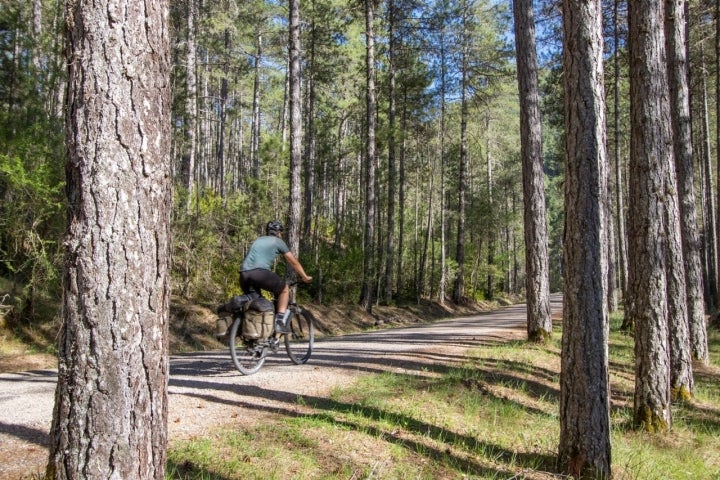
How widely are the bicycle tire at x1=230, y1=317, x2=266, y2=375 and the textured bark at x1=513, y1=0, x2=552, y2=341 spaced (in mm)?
5495

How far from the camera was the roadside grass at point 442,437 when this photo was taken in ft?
12.9

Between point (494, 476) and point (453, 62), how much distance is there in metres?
24.3

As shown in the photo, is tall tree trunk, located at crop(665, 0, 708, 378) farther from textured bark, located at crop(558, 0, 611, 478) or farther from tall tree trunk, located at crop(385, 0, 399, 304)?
tall tree trunk, located at crop(385, 0, 399, 304)

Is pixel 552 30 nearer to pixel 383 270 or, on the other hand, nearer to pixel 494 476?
pixel 383 270

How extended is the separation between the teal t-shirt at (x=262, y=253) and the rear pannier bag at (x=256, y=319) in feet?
1.42

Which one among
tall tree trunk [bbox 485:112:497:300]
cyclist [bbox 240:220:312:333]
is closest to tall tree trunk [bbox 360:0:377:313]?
cyclist [bbox 240:220:312:333]

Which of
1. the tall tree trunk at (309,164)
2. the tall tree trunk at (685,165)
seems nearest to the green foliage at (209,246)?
the tall tree trunk at (309,164)

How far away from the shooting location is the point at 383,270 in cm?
2153

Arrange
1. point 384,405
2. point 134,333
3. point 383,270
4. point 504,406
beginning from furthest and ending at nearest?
point 383,270, point 504,406, point 384,405, point 134,333

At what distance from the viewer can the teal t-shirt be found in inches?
257

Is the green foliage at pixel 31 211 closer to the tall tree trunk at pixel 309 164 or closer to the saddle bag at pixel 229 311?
the saddle bag at pixel 229 311

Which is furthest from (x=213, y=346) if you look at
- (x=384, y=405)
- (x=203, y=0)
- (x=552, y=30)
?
(x=203, y=0)

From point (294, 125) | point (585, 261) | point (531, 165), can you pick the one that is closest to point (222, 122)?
point (294, 125)

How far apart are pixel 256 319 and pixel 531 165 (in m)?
6.26
